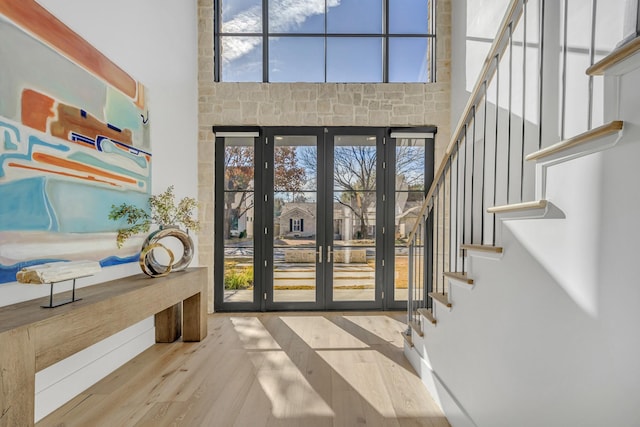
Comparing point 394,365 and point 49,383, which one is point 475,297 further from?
point 49,383

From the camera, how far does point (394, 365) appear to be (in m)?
3.01

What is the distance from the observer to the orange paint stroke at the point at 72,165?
2.21m

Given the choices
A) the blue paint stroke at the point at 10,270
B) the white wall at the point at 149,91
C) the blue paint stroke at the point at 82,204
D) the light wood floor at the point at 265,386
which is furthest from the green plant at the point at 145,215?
the light wood floor at the point at 265,386

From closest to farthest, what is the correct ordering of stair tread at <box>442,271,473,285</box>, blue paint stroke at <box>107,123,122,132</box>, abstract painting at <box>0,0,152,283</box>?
stair tread at <box>442,271,473,285</box> → abstract painting at <box>0,0,152,283</box> → blue paint stroke at <box>107,123,122,132</box>

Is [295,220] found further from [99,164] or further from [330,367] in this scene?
[99,164]

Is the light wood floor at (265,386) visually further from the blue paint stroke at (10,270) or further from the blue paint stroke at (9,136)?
the blue paint stroke at (9,136)

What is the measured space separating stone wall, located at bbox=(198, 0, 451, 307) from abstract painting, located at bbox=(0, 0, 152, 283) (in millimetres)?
1779

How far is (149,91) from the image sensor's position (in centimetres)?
353

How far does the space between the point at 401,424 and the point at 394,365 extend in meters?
0.90

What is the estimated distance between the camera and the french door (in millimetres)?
4852

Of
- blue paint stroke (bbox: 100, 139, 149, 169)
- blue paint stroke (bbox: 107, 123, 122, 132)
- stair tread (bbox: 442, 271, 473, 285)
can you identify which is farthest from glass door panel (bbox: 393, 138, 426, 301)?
blue paint stroke (bbox: 107, 123, 122, 132)

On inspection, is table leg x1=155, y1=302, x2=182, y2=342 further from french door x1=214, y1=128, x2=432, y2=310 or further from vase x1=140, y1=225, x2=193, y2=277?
french door x1=214, y1=128, x2=432, y2=310

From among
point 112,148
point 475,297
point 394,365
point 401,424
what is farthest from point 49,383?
point 475,297

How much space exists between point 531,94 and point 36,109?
3.73 m
